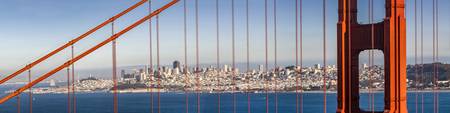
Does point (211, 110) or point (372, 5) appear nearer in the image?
point (372, 5)

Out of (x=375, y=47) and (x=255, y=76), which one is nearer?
(x=375, y=47)

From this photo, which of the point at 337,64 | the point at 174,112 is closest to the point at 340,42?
the point at 337,64

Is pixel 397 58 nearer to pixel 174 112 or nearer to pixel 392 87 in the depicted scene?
pixel 392 87

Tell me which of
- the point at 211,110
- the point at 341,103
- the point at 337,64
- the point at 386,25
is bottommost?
the point at 211,110

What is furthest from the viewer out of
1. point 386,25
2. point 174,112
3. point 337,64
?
point 174,112

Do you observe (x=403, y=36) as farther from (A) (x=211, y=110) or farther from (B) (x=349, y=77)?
(A) (x=211, y=110)

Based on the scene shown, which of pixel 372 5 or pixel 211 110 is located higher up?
pixel 372 5

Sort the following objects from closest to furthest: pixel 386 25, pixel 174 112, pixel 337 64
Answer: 1. pixel 386 25
2. pixel 337 64
3. pixel 174 112
